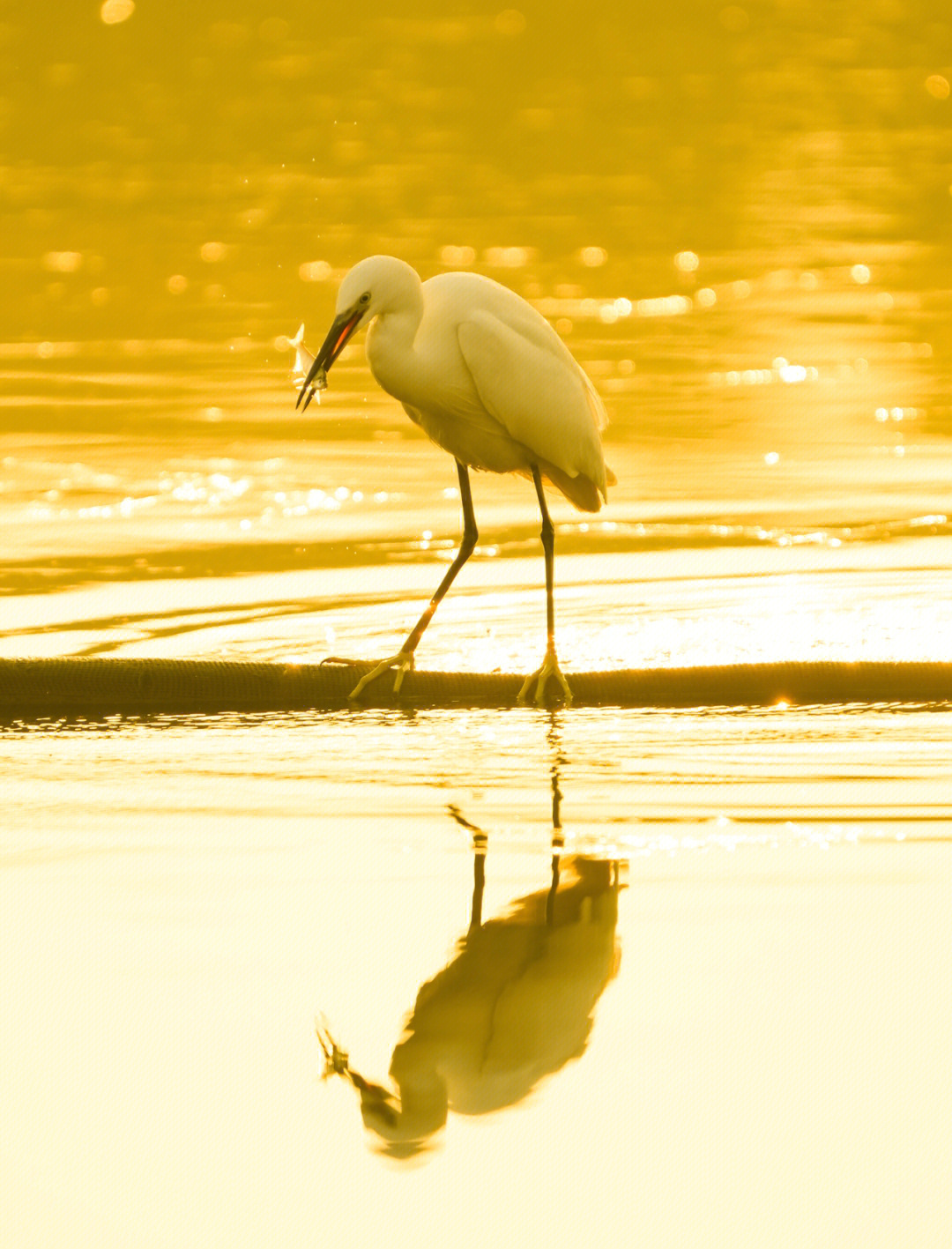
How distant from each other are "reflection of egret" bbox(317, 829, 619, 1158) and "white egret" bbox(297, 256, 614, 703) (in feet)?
6.20

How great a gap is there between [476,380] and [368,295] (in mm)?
590

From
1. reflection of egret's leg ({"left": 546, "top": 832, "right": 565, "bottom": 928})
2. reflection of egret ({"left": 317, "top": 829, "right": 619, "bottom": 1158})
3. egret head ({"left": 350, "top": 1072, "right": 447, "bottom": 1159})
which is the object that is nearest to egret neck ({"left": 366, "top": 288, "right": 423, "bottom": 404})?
reflection of egret's leg ({"left": 546, "top": 832, "right": 565, "bottom": 928})

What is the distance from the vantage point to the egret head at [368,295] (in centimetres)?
698

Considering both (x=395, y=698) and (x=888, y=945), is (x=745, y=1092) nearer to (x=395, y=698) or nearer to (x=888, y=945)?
(x=888, y=945)

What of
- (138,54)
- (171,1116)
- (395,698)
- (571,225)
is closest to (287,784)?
(395,698)

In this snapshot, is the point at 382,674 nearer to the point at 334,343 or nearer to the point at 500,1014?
the point at 334,343

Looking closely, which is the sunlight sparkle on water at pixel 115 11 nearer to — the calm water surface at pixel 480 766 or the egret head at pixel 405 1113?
the calm water surface at pixel 480 766

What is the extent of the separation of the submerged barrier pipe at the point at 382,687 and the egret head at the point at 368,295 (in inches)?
31.3

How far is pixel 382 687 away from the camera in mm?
6926

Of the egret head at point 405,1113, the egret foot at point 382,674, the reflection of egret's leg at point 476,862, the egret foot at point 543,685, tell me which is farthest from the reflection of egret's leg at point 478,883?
the egret foot at point 543,685

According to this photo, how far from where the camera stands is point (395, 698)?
691cm

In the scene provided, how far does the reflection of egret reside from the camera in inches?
166

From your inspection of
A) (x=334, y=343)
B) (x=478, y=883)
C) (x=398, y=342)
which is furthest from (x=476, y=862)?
(x=398, y=342)

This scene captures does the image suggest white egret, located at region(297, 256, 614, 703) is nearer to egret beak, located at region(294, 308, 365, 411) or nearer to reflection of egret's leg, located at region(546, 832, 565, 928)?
egret beak, located at region(294, 308, 365, 411)
